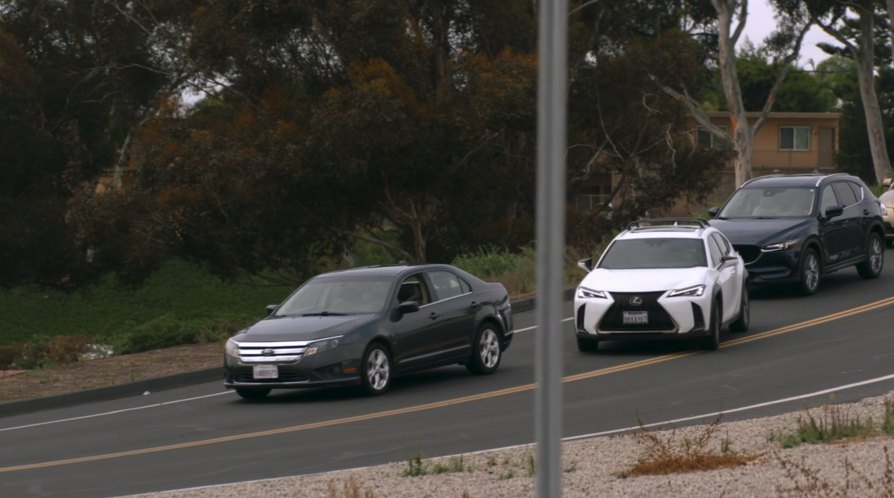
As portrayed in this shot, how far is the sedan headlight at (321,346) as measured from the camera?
16172 mm

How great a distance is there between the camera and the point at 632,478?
33.0 feet

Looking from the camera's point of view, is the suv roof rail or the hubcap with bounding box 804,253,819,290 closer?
the suv roof rail

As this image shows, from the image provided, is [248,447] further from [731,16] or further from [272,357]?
[731,16]

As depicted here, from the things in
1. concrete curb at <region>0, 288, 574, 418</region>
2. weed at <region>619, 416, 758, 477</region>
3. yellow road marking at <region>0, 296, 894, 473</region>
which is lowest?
concrete curb at <region>0, 288, 574, 418</region>

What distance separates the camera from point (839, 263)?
24109 mm

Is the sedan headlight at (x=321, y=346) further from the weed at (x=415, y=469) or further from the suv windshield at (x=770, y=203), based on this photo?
the suv windshield at (x=770, y=203)

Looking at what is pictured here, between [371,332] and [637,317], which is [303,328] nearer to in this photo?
[371,332]

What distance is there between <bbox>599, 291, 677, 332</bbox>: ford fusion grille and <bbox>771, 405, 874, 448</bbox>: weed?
6.25 meters

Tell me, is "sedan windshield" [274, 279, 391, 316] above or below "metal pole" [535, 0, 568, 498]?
below

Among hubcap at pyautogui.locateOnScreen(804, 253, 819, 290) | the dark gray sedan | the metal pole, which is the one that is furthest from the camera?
hubcap at pyautogui.locateOnScreen(804, 253, 819, 290)

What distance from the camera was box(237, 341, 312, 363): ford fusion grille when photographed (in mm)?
16234

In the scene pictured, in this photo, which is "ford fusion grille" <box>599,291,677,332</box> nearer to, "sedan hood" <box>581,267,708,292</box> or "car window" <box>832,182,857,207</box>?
"sedan hood" <box>581,267,708,292</box>

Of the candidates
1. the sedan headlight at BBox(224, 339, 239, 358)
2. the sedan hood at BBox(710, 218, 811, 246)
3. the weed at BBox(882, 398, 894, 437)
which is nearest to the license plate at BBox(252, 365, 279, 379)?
the sedan headlight at BBox(224, 339, 239, 358)

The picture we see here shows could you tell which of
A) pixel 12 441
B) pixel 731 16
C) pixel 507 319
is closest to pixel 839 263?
pixel 507 319
